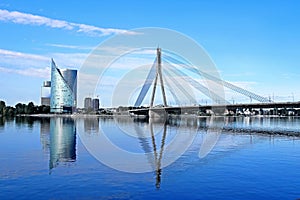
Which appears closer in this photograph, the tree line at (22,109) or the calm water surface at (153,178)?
the calm water surface at (153,178)

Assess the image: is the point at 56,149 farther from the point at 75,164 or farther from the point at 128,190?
the point at 128,190

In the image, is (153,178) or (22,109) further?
(22,109)

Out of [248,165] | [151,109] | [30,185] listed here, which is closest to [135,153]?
[248,165]

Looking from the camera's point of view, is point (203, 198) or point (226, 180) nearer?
point (203, 198)

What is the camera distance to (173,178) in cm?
1955

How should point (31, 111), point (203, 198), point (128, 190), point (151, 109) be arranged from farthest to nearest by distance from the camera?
point (31, 111) < point (151, 109) < point (128, 190) < point (203, 198)

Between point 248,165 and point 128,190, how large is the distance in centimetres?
1095

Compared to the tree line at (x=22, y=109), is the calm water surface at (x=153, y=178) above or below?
below

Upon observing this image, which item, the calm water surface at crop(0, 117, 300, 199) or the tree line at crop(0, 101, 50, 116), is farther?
the tree line at crop(0, 101, 50, 116)

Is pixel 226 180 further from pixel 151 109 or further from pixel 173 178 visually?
pixel 151 109

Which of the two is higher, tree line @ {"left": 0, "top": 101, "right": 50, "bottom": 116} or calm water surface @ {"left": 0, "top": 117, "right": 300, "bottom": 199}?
tree line @ {"left": 0, "top": 101, "right": 50, "bottom": 116}

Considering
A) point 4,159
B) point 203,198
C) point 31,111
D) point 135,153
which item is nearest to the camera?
point 203,198

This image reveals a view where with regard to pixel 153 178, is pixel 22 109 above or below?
above

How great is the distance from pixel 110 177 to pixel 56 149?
13.5 metres
